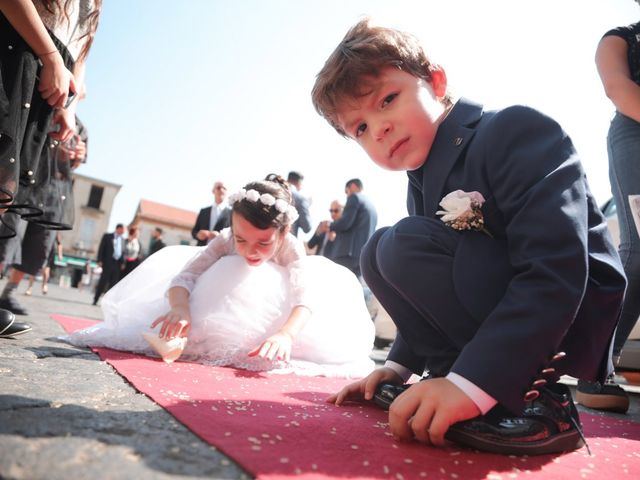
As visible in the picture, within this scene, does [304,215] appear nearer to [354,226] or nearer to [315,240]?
[354,226]

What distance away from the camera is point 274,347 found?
1.89m

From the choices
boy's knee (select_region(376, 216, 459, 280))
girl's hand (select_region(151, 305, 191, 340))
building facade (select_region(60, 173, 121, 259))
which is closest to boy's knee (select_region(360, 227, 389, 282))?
boy's knee (select_region(376, 216, 459, 280))

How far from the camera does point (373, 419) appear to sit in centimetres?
125

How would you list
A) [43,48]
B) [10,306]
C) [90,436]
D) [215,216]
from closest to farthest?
[90,436], [43,48], [10,306], [215,216]

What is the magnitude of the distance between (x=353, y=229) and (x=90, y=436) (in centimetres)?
470

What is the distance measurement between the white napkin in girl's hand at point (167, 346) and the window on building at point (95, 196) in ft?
141

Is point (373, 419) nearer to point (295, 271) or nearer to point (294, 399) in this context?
point (294, 399)

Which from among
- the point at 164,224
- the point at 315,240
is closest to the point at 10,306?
the point at 315,240

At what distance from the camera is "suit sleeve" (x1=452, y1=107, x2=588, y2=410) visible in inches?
36.8

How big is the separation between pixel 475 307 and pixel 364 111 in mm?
684

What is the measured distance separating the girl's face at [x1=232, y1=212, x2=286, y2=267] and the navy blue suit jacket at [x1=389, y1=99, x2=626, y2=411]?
122cm

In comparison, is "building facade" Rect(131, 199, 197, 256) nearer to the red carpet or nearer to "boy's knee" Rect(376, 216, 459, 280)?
the red carpet

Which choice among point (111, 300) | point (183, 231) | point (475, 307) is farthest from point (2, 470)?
point (183, 231)

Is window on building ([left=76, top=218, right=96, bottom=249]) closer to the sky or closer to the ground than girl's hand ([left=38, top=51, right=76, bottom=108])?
closer to the ground
